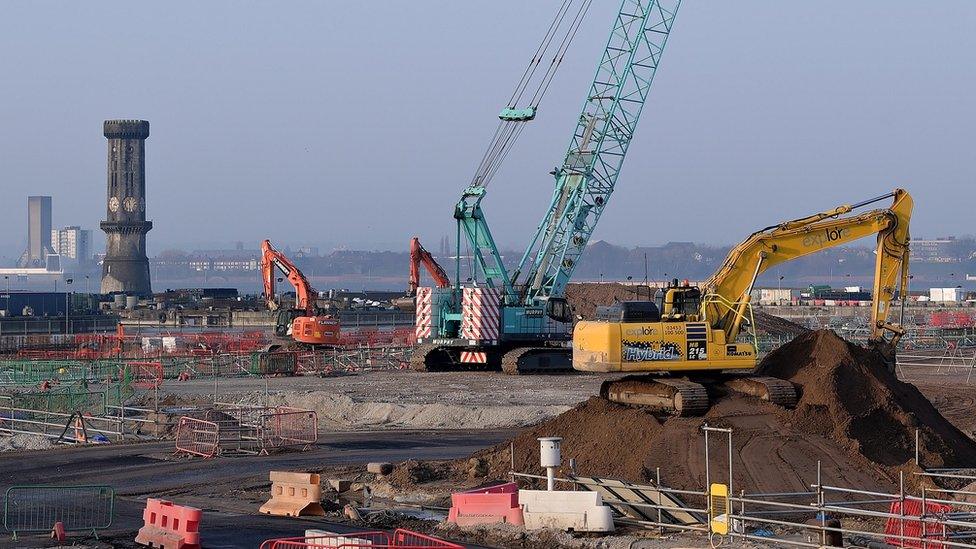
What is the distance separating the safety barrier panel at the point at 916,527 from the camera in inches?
687

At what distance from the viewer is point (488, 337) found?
177ft

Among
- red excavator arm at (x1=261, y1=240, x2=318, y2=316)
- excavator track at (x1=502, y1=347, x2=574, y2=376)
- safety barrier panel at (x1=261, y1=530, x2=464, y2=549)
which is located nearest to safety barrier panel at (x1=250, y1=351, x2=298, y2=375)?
excavator track at (x1=502, y1=347, x2=574, y2=376)

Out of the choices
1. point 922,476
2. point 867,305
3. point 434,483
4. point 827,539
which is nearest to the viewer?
point 827,539

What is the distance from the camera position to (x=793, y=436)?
82.1 ft

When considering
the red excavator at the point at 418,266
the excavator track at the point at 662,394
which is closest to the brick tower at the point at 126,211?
the red excavator at the point at 418,266

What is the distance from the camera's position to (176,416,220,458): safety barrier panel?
31219 mm

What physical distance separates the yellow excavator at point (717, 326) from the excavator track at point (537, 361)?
21.8 m

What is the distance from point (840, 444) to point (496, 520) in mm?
7179

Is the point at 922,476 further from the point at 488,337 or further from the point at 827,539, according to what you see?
the point at 488,337

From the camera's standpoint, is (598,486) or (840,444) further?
(840,444)

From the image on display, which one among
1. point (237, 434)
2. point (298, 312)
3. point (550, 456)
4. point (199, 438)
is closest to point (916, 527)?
point (550, 456)

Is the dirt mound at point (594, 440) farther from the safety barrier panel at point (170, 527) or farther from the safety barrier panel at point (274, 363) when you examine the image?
the safety barrier panel at point (274, 363)

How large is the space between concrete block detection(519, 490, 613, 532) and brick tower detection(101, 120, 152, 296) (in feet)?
537

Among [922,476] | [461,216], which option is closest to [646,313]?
[922,476]
